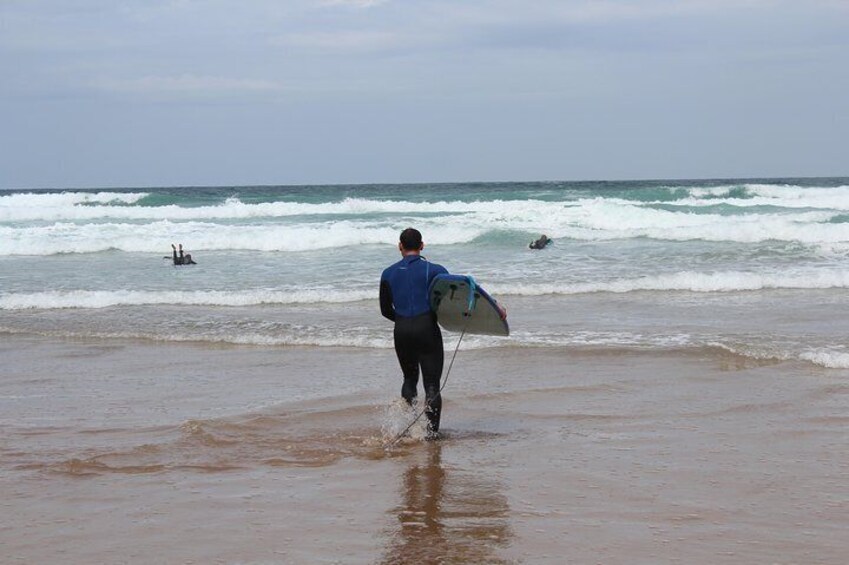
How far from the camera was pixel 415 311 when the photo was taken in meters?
6.38

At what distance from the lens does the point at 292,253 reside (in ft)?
79.8

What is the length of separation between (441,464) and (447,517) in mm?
1103

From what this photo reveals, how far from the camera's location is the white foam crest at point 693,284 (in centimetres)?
1483

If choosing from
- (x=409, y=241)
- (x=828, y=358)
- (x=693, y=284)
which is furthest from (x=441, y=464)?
(x=693, y=284)

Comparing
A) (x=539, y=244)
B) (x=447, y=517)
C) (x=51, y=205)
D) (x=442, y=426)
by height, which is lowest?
(x=442, y=426)

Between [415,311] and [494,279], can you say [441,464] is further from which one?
[494,279]

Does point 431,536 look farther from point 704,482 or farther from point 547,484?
point 704,482

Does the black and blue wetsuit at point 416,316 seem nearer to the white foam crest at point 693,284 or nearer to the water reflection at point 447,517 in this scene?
the water reflection at point 447,517

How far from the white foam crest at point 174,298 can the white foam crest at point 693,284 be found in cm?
258

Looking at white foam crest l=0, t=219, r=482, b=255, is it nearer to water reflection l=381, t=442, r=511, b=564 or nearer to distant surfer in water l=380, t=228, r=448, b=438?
distant surfer in water l=380, t=228, r=448, b=438

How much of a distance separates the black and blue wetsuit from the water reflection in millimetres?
677

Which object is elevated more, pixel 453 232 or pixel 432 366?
pixel 453 232

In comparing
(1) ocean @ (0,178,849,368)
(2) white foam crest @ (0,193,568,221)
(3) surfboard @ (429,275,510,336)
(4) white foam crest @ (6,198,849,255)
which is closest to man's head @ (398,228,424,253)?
(3) surfboard @ (429,275,510,336)

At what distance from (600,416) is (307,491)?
8.76 feet
